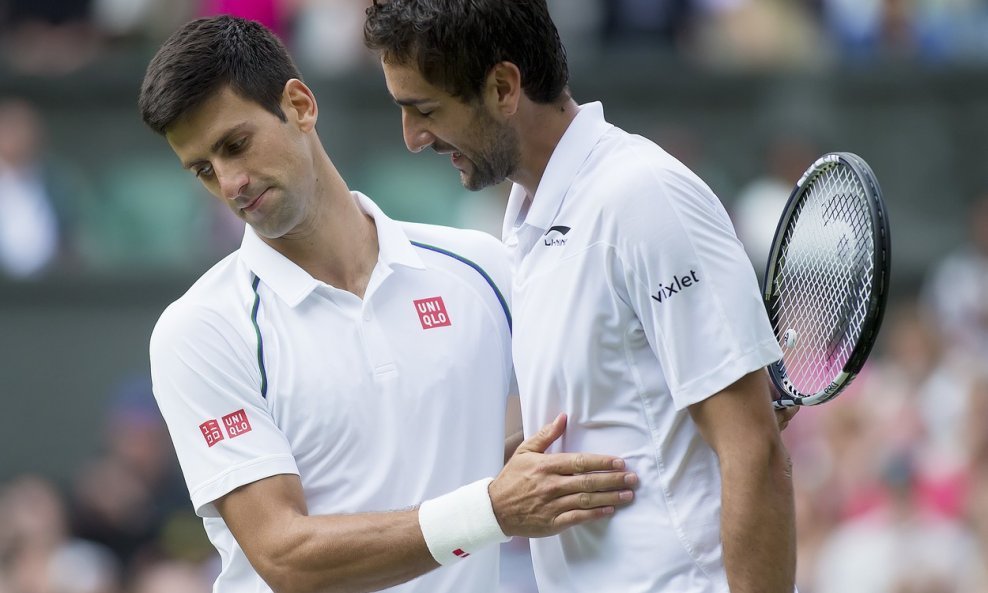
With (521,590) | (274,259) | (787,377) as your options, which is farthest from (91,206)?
(787,377)

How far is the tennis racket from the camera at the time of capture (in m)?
3.29

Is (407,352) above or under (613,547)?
above

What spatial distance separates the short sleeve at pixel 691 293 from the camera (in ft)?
10.2

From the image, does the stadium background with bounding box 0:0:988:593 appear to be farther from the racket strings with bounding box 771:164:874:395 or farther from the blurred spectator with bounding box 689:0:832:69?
the racket strings with bounding box 771:164:874:395

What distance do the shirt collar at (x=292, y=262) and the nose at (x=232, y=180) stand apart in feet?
0.60

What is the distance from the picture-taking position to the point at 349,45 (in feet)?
32.9

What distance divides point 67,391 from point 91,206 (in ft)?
3.93

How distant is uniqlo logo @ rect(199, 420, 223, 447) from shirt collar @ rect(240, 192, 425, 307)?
333mm

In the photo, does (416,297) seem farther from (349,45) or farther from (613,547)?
(349,45)

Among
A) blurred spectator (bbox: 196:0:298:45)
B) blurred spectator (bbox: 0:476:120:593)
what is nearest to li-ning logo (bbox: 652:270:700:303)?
blurred spectator (bbox: 0:476:120:593)

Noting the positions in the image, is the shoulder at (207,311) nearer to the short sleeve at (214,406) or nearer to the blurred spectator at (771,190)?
the short sleeve at (214,406)

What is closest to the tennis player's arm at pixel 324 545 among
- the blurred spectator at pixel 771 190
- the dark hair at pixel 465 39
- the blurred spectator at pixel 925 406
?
the dark hair at pixel 465 39

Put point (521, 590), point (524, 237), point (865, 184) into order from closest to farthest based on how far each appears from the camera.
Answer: point (865, 184), point (524, 237), point (521, 590)

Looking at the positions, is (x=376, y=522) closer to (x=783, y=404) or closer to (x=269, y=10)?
(x=783, y=404)
